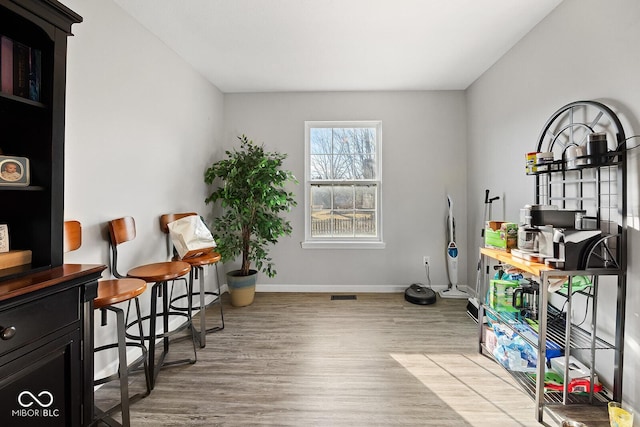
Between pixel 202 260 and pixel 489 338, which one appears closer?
pixel 489 338

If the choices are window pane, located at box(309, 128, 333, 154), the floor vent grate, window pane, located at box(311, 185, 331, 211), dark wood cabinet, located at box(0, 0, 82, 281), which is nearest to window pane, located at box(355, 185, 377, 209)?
window pane, located at box(311, 185, 331, 211)

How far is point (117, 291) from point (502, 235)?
2.43 metres

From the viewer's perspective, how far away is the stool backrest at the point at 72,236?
1627 millimetres

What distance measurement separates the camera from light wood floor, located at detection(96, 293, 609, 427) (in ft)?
5.55

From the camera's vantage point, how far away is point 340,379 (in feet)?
6.72

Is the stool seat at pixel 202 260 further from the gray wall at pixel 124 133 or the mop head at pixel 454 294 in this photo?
the mop head at pixel 454 294

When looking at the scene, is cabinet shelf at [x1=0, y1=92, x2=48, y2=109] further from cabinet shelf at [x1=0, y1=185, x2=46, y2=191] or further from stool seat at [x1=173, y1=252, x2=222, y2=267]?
stool seat at [x1=173, y1=252, x2=222, y2=267]

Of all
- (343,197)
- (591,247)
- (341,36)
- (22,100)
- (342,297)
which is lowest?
(342,297)

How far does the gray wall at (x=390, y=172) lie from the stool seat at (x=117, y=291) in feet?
7.33

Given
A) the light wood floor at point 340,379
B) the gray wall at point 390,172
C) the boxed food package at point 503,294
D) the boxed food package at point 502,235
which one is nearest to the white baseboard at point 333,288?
the gray wall at point 390,172

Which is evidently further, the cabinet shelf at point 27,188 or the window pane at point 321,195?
the window pane at point 321,195

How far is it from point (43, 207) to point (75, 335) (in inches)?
22.6

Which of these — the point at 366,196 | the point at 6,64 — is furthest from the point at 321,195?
the point at 6,64

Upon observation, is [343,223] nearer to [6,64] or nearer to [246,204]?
[246,204]
